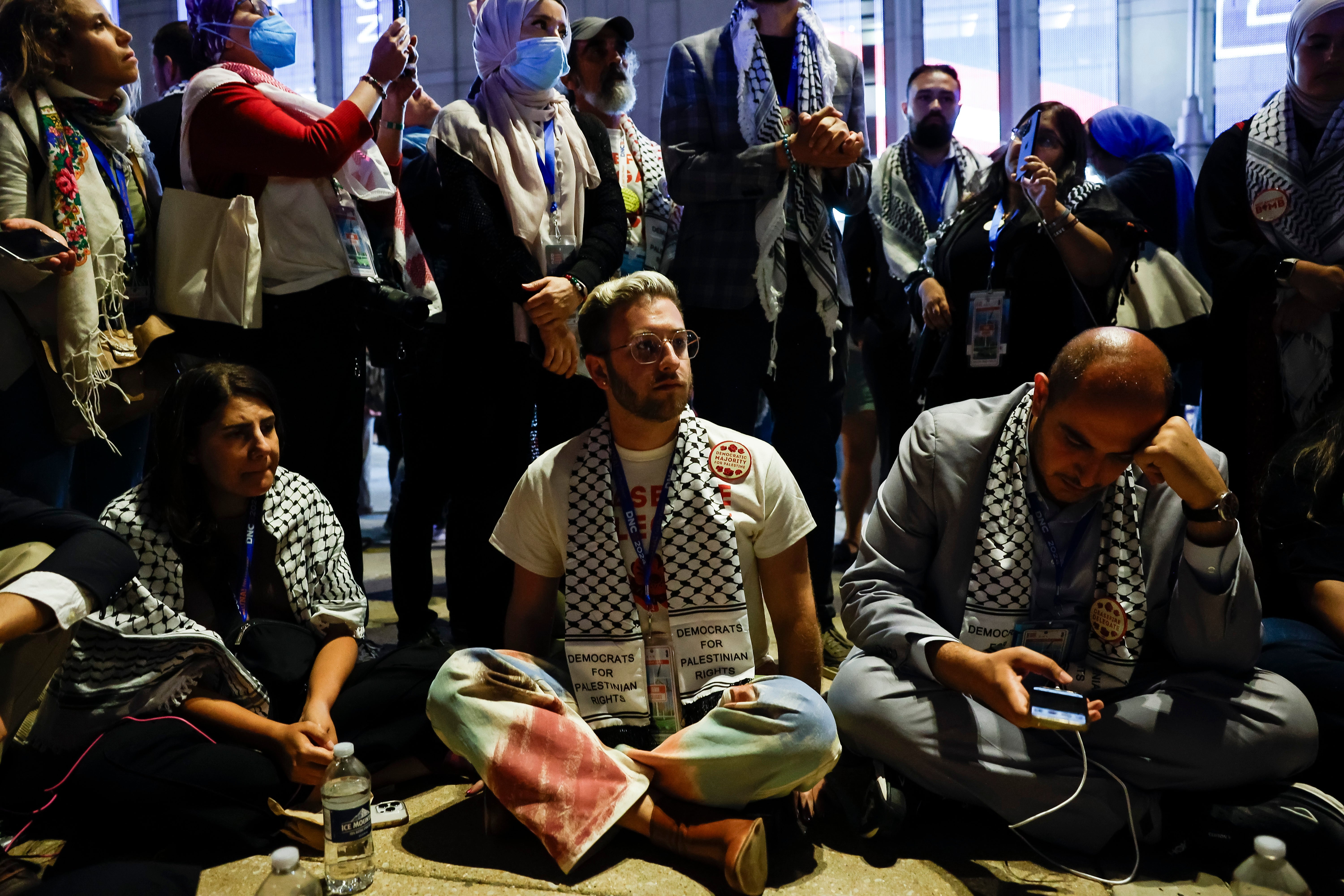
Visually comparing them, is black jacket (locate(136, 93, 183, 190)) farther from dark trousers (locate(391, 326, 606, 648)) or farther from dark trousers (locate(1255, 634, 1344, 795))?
dark trousers (locate(1255, 634, 1344, 795))

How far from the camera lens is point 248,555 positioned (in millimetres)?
2670

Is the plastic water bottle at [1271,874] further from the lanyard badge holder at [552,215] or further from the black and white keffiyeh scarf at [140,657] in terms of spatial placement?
the lanyard badge holder at [552,215]

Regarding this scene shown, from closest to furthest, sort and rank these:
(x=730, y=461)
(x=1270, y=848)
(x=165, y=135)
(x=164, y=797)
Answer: (x=1270, y=848)
(x=164, y=797)
(x=730, y=461)
(x=165, y=135)

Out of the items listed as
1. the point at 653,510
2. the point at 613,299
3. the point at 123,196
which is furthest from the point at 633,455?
the point at 123,196

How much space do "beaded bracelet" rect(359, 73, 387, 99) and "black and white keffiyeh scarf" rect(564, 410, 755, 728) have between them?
1.61 metres

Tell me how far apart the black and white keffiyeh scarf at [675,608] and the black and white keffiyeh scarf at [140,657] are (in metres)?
0.80

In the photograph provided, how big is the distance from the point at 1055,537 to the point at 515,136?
6.52 ft

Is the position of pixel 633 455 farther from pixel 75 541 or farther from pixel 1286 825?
pixel 1286 825

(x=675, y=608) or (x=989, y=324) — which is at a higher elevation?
(x=989, y=324)

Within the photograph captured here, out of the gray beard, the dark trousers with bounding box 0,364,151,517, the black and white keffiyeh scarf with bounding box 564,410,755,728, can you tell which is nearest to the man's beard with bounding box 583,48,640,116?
the gray beard

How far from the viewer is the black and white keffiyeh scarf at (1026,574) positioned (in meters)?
2.36

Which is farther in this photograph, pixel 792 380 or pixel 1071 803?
pixel 792 380

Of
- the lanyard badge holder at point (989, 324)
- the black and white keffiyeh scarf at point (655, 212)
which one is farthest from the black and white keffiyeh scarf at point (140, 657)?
the lanyard badge holder at point (989, 324)

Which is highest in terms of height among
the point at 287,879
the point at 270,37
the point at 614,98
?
the point at 270,37
